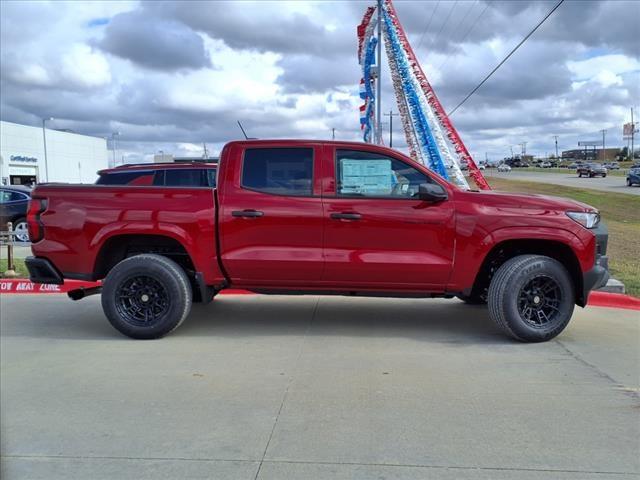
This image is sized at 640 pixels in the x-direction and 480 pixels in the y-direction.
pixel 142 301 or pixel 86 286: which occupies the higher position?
pixel 142 301

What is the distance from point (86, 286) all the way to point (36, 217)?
8.31 ft

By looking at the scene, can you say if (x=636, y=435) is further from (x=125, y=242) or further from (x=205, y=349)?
(x=125, y=242)

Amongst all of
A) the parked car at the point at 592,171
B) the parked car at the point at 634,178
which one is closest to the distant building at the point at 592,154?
the parked car at the point at 592,171

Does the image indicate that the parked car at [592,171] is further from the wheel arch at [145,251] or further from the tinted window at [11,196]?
the wheel arch at [145,251]

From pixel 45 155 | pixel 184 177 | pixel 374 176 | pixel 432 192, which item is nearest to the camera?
pixel 432 192

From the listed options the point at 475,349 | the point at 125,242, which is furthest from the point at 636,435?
the point at 125,242

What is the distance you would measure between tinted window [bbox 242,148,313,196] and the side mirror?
1094 mm

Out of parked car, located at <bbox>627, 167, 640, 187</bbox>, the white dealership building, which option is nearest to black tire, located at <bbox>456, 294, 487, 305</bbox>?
parked car, located at <bbox>627, 167, 640, 187</bbox>

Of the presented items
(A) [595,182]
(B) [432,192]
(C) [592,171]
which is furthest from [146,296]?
(C) [592,171]

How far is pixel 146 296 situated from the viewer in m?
5.77

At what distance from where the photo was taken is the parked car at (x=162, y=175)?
10.4 m

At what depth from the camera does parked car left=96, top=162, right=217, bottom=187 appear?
10.4m

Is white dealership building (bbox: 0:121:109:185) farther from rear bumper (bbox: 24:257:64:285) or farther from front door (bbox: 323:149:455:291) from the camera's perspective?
front door (bbox: 323:149:455:291)

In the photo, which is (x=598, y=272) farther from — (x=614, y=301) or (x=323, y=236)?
(x=323, y=236)
